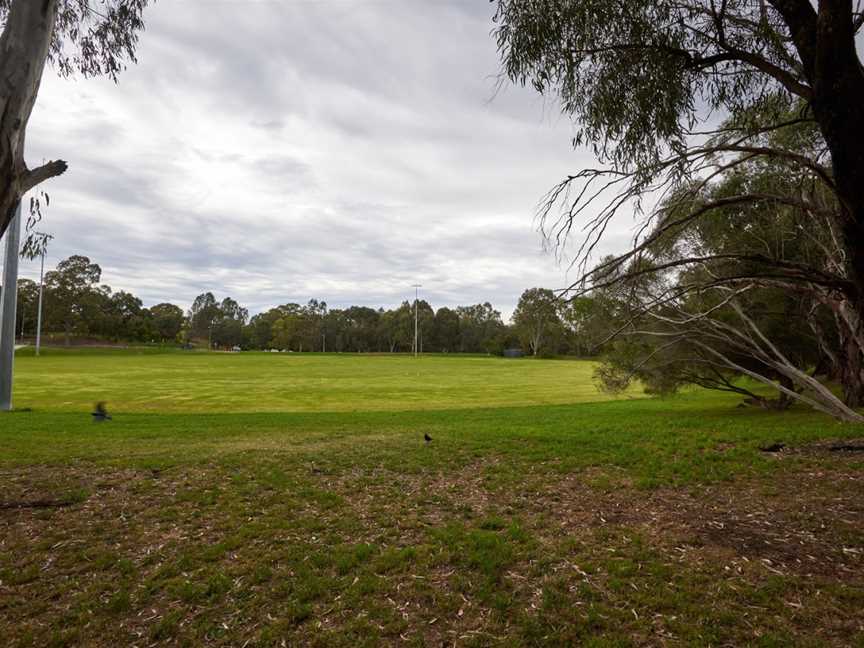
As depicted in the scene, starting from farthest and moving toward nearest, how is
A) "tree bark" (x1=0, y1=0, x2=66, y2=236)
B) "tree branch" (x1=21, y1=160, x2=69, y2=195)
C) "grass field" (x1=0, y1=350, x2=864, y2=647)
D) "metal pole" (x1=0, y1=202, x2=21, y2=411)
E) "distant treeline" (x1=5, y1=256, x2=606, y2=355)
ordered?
"distant treeline" (x1=5, y1=256, x2=606, y2=355), "metal pole" (x1=0, y1=202, x2=21, y2=411), "tree branch" (x1=21, y1=160, x2=69, y2=195), "tree bark" (x1=0, y1=0, x2=66, y2=236), "grass field" (x1=0, y1=350, x2=864, y2=647)

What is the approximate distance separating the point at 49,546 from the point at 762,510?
→ 7737 mm

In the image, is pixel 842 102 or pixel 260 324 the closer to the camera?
pixel 842 102

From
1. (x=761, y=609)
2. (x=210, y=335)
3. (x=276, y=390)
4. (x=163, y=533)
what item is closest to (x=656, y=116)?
(x=761, y=609)

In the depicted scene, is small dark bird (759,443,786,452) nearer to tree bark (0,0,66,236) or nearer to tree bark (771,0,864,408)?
tree bark (771,0,864,408)

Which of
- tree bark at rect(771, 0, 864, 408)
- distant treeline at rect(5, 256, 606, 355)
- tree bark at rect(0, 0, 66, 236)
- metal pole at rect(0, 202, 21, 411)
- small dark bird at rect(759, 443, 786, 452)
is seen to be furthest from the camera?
distant treeline at rect(5, 256, 606, 355)

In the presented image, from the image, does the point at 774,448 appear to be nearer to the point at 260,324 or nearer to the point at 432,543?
the point at 432,543

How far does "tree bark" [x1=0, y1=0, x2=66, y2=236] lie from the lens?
4289mm

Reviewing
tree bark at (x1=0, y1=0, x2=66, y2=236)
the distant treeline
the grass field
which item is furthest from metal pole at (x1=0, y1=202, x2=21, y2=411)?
the distant treeline

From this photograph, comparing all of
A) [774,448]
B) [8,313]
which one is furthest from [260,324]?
[774,448]

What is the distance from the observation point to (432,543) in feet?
15.5

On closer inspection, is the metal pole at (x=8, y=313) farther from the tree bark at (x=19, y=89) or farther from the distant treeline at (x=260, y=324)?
the distant treeline at (x=260, y=324)

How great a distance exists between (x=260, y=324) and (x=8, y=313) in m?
121

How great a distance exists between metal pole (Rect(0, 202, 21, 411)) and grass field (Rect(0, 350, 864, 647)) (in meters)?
6.25

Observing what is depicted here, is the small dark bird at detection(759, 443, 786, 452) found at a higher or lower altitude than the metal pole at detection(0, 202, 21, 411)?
lower
